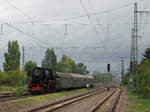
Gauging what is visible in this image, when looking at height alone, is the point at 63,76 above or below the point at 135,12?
below

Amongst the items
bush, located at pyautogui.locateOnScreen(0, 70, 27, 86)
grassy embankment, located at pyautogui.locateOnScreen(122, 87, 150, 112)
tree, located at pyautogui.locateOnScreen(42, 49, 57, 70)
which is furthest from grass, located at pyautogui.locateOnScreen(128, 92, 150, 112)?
tree, located at pyautogui.locateOnScreen(42, 49, 57, 70)

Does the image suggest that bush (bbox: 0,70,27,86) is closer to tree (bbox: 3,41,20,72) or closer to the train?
A: tree (bbox: 3,41,20,72)

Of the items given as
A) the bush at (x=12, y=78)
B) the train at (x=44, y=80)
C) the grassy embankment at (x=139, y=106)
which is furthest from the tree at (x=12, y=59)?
the grassy embankment at (x=139, y=106)

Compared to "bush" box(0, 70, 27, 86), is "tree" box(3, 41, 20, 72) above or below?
above

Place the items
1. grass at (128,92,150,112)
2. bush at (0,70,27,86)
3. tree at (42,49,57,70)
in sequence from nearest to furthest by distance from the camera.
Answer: grass at (128,92,150,112)
bush at (0,70,27,86)
tree at (42,49,57,70)

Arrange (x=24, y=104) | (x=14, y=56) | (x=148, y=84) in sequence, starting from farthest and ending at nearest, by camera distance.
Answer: (x=14, y=56)
(x=148, y=84)
(x=24, y=104)

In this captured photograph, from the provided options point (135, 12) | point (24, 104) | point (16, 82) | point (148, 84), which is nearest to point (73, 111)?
point (24, 104)

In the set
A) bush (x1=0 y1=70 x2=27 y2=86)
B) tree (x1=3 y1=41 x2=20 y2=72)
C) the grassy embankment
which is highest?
tree (x1=3 y1=41 x2=20 y2=72)

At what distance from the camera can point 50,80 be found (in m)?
32.4

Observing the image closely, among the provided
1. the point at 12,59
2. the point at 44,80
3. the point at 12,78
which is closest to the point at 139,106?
the point at 44,80

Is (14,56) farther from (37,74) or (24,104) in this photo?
(24,104)

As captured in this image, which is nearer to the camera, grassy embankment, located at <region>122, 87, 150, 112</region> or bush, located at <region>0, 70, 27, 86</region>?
grassy embankment, located at <region>122, 87, 150, 112</region>

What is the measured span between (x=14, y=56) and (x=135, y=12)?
1785 inches

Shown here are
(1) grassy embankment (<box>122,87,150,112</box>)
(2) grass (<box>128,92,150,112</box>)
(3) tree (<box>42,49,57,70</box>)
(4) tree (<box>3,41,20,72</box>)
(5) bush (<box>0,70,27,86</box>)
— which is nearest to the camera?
(2) grass (<box>128,92,150,112</box>)
